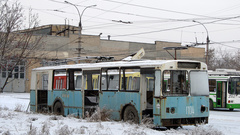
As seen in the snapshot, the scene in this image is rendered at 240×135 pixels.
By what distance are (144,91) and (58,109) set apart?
6.34 meters

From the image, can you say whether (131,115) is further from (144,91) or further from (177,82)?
(177,82)

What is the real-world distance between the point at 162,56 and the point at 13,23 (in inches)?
2069

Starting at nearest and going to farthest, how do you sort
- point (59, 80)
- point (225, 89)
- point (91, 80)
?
point (91, 80) → point (59, 80) → point (225, 89)

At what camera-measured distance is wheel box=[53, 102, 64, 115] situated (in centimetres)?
1881

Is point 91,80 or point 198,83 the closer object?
point 198,83

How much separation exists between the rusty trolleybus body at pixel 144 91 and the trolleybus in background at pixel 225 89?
1345 centimetres

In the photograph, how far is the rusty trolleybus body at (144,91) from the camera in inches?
537

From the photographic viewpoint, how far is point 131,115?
1471cm

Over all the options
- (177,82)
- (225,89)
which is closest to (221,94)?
(225,89)

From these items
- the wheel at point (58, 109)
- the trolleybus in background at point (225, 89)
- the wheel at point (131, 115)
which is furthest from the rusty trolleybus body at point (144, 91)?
the trolleybus in background at point (225, 89)

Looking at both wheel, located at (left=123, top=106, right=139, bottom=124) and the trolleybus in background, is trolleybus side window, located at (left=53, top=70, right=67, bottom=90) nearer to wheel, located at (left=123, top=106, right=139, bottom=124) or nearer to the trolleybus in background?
wheel, located at (left=123, top=106, right=139, bottom=124)

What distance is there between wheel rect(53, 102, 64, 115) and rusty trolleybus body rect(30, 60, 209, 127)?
0.62 metres

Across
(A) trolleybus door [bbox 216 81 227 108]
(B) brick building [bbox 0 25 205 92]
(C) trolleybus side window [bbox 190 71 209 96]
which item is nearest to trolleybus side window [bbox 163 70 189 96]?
(C) trolleybus side window [bbox 190 71 209 96]

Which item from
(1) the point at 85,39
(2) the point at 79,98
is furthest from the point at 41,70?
(1) the point at 85,39
